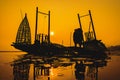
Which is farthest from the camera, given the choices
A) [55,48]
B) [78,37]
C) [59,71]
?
[55,48]

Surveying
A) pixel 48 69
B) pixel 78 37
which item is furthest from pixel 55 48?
pixel 48 69

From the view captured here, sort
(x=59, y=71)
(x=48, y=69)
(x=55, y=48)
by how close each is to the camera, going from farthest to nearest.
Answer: (x=55, y=48) < (x=48, y=69) < (x=59, y=71)

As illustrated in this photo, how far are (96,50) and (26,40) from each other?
43.8 metres

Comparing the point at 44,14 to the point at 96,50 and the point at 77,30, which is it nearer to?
the point at 77,30

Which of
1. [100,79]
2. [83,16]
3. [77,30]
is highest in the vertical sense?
[83,16]

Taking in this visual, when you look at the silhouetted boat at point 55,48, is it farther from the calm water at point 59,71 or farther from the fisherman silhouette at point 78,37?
the calm water at point 59,71

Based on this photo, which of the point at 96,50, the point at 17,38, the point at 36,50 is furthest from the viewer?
the point at 17,38

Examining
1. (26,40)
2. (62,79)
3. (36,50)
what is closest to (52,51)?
(36,50)

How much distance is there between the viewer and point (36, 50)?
81.5 m

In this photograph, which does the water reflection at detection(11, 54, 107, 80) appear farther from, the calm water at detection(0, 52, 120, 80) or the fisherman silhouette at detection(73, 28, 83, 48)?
the fisherman silhouette at detection(73, 28, 83, 48)

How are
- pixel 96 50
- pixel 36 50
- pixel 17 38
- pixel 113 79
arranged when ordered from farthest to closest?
1. pixel 17 38
2. pixel 36 50
3. pixel 96 50
4. pixel 113 79

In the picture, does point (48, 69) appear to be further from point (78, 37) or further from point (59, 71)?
point (78, 37)

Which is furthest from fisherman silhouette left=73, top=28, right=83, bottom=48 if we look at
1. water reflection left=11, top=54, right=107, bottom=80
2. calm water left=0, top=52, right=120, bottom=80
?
calm water left=0, top=52, right=120, bottom=80

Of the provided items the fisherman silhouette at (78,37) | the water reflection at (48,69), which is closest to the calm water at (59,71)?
the water reflection at (48,69)
